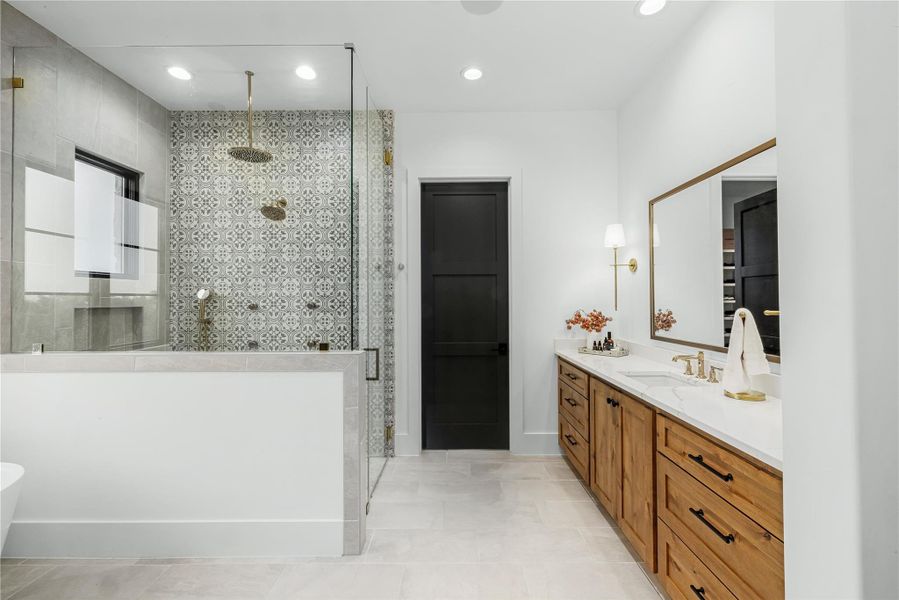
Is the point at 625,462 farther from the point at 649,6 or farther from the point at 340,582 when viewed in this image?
the point at 649,6

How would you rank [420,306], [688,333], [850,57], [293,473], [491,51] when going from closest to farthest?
[850,57], [293,473], [688,333], [491,51], [420,306]

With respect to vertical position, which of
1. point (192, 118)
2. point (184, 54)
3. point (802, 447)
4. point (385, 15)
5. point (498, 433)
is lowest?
point (498, 433)

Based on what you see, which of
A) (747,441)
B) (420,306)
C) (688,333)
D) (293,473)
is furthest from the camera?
(420,306)

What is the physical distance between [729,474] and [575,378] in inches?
62.8

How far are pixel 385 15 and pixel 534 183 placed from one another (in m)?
1.66

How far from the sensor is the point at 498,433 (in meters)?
3.49

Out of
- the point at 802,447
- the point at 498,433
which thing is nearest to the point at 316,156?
the point at 802,447

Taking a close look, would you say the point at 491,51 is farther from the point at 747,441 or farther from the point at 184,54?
the point at 747,441

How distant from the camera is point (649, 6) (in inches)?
83.7

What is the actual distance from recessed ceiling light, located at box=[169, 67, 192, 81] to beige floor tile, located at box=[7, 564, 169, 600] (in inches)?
96.4

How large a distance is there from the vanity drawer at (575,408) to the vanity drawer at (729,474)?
95 cm

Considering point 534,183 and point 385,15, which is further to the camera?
point 534,183

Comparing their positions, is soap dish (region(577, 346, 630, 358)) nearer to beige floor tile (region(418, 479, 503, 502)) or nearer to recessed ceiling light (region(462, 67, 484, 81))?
beige floor tile (region(418, 479, 503, 502))

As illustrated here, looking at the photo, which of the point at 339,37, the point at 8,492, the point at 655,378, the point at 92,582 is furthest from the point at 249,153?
the point at 655,378
